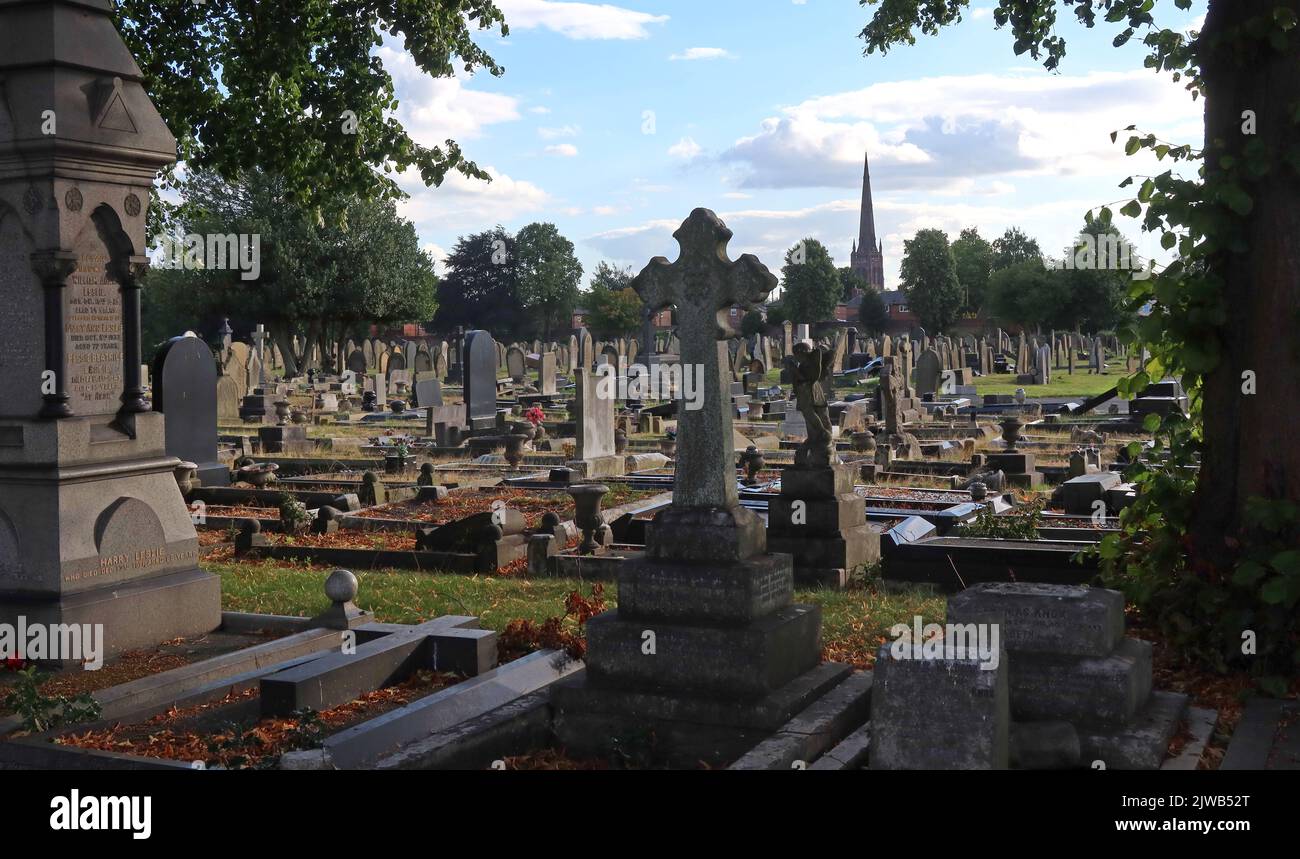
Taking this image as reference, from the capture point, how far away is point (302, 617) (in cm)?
835

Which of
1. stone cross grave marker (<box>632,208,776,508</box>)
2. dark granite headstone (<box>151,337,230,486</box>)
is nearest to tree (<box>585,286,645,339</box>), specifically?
dark granite headstone (<box>151,337,230,486</box>)

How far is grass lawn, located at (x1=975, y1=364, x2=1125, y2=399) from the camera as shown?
120 ft

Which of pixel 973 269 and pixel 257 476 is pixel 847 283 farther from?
pixel 257 476

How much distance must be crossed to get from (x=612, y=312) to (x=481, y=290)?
56.5 ft

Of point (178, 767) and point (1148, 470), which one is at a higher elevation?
point (1148, 470)

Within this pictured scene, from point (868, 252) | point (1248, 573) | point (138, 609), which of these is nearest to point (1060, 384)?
point (1248, 573)

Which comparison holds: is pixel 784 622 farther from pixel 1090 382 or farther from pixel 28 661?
pixel 1090 382

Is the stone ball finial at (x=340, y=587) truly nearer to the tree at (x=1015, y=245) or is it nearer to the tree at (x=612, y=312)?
the tree at (x=612, y=312)

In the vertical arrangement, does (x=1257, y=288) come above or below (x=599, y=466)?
above

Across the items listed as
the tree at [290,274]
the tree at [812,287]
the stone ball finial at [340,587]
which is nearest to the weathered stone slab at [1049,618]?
the stone ball finial at [340,587]

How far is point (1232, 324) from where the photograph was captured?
6.74m

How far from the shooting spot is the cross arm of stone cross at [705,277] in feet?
19.9
